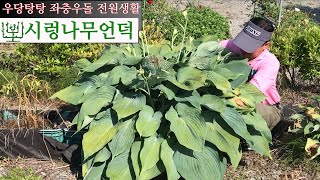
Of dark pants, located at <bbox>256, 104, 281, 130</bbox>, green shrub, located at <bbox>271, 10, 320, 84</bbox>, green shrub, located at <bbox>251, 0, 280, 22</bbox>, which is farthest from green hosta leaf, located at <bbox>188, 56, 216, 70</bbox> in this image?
green shrub, located at <bbox>251, 0, 280, 22</bbox>

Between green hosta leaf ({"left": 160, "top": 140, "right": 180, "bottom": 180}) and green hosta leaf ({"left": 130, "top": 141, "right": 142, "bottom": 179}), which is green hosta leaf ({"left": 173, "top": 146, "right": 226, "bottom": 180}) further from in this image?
green hosta leaf ({"left": 130, "top": 141, "right": 142, "bottom": 179})

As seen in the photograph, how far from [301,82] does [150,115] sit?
3.10 m

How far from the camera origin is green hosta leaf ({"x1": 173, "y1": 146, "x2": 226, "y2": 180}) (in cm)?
355

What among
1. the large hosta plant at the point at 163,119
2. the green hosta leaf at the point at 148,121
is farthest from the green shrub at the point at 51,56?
the green hosta leaf at the point at 148,121

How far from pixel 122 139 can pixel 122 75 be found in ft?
1.51

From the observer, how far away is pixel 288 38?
5703 millimetres

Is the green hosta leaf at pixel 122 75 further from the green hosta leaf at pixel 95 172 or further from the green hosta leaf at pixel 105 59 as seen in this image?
the green hosta leaf at pixel 95 172

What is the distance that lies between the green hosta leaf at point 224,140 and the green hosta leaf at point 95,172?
2.65ft

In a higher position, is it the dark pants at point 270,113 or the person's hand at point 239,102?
the person's hand at point 239,102

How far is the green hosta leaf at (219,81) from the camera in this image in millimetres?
3656

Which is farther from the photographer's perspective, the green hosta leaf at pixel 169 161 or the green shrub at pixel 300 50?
the green shrub at pixel 300 50

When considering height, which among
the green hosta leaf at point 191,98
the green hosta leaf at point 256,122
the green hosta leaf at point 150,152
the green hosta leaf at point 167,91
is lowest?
the green hosta leaf at point 150,152

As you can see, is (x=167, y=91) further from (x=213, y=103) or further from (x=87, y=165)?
(x=87, y=165)

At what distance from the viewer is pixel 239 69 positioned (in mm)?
3961
